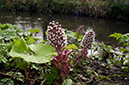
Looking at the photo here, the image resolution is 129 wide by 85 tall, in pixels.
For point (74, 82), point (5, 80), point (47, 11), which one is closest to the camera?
point (5, 80)

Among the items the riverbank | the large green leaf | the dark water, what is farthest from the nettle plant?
the riverbank

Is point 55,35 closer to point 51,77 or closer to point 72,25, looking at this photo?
point 51,77

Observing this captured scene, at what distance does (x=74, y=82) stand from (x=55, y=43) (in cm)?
53

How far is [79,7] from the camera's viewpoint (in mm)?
8211

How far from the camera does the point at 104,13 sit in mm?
7547

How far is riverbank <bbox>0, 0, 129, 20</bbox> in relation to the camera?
7.34 metres

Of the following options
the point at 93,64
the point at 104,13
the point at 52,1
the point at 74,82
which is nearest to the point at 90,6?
the point at 104,13

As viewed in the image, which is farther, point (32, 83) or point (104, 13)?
point (104, 13)

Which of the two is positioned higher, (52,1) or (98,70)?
(52,1)

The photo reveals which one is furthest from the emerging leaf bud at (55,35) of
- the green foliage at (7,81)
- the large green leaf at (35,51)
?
the green foliage at (7,81)

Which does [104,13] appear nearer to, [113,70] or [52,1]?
[52,1]

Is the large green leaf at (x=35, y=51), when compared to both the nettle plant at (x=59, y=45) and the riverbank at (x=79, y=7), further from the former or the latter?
the riverbank at (x=79, y=7)

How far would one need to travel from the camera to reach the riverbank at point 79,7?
7.34 meters

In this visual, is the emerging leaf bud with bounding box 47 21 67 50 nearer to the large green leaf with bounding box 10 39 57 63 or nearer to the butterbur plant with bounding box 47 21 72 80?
the butterbur plant with bounding box 47 21 72 80
